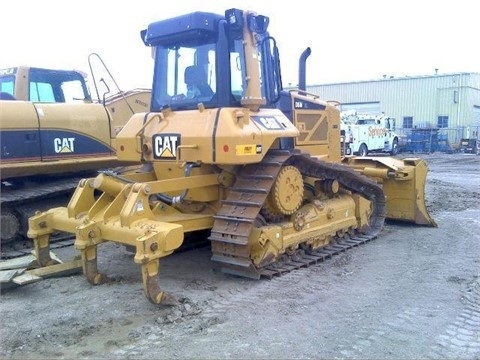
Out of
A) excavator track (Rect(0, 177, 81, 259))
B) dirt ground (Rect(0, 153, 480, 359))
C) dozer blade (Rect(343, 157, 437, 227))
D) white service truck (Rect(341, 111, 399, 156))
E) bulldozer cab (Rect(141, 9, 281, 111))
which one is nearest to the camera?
dirt ground (Rect(0, 153, 480, 359))

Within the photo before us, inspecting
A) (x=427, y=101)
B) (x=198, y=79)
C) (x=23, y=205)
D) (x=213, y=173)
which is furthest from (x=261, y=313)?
(x=427, y=101)

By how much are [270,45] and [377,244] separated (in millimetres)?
3217

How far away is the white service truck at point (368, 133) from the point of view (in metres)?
26.0

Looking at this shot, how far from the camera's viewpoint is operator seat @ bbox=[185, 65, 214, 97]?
6168 mm

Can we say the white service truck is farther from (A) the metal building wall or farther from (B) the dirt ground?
(B) the dirt ground

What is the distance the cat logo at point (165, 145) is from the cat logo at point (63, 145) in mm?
2472

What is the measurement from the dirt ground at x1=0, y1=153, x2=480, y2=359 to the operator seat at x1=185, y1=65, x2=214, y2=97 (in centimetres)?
208

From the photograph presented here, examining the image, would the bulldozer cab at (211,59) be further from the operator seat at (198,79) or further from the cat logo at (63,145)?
the cat logo at (63,145)

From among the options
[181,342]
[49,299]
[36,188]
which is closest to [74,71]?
[36,188]

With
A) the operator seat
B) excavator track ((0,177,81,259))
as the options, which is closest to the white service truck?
excavator track ((0,177,81,259))

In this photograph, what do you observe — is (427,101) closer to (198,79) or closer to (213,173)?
(198,79)

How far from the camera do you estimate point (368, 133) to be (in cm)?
2711

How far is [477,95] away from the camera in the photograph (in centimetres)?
3741

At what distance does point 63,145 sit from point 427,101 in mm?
33528
